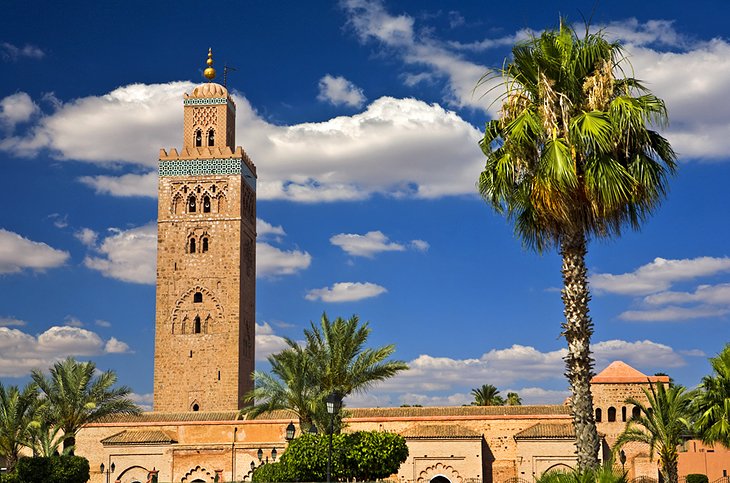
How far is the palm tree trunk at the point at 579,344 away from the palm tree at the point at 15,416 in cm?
1991

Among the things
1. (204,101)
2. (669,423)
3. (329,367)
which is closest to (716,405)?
(669,423)

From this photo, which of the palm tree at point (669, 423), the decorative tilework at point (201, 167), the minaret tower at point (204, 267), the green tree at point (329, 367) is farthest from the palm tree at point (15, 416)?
the decorative tilework at point (201, 167)

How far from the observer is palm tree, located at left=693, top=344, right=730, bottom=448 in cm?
2073

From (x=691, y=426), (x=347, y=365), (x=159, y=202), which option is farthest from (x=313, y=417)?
(x=159, y=202)

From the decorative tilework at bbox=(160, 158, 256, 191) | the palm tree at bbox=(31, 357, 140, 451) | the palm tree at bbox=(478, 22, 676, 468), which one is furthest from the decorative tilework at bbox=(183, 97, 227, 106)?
the palm tree at bbox=(478, 22, 676, 468)

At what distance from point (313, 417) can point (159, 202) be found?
2389 centimetres

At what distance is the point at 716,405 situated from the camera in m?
21.2

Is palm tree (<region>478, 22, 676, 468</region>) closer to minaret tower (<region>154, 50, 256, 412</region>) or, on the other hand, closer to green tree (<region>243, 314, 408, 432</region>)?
green tree (<region>243, 314, 408, 432</region>)

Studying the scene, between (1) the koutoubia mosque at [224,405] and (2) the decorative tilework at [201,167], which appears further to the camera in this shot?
(2) the decorative tilework at [201,167]

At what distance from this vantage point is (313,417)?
A: 23812 mm

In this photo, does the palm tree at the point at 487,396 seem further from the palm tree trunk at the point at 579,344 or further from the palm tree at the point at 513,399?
the palm tree trunk at the point at 579,344

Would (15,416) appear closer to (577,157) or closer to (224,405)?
(224,405)

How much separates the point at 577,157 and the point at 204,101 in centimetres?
3592

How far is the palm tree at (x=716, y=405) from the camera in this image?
68.0 ft
